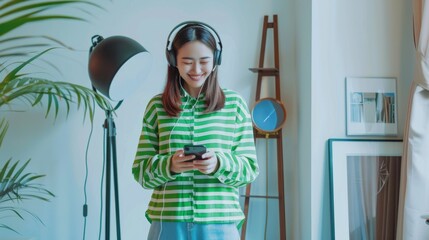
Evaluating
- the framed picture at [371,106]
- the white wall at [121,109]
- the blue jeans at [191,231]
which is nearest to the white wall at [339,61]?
the framed picture at [371,106]

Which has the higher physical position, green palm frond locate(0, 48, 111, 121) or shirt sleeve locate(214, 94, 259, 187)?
green palm frond locate(0, 48, 111, 121)

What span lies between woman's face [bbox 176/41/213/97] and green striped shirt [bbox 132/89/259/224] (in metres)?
0.06

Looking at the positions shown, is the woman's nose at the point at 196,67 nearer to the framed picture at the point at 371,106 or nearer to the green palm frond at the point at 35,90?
the green palm frond at the point at 35,90

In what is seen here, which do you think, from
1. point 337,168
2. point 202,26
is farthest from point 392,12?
point 202,26

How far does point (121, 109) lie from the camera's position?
2.23 meters

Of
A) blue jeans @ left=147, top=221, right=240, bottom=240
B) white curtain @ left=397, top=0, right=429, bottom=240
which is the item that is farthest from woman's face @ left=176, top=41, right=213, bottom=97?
white curtain @ left=397, top=0, right=429, bottom=240

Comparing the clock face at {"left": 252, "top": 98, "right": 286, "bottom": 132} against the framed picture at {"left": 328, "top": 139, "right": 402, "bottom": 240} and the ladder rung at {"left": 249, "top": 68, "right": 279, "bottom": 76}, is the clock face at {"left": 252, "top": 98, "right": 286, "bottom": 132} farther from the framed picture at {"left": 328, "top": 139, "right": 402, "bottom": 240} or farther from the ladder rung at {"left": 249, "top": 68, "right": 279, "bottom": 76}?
the framed picture at {"left": 328, "top": 139, "right": 402, "bottom": 240}

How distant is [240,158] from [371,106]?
3.34ft

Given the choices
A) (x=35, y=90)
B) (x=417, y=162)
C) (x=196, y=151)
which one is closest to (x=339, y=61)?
(x=417, y=162)

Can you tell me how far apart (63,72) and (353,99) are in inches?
61.5

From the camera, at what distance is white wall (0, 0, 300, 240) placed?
7.22 feet

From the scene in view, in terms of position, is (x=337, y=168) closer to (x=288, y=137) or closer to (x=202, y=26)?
(x=288, y=137)

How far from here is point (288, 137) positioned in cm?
217

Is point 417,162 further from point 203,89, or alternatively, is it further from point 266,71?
point 203,89
